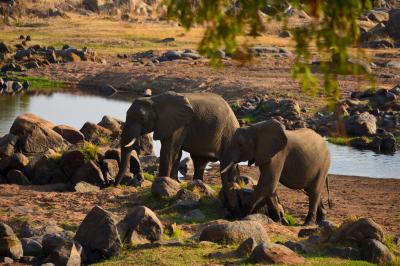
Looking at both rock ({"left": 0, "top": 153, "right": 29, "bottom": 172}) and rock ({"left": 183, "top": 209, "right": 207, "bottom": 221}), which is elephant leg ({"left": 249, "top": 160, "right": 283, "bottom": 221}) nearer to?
rock ({"left": 183, "top": 209, "right": 207, "bottom": 221})

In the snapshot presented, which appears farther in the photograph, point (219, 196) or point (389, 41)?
point (389, 41)

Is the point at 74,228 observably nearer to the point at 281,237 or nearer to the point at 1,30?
the point at 281,237

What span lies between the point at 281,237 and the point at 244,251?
2.52m

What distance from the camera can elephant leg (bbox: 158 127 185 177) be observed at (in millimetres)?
19922

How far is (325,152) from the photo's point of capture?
1884 centimetres

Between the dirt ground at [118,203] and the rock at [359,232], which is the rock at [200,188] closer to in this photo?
the dirt ground at [118,203]

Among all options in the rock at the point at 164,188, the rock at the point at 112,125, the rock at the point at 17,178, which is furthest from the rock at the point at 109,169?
the rock at the point at 112,125

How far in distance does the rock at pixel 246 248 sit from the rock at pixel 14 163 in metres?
7.90

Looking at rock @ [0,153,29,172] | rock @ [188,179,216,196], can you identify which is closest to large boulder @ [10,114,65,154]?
rock @ [0,153,29,172]

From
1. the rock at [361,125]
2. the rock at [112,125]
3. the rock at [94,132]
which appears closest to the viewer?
the rock at [94,132]

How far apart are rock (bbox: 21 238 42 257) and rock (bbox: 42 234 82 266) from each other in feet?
1.01

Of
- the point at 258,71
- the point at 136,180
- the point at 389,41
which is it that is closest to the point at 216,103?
the point at 136,180

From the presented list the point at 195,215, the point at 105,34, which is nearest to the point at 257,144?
the point at 195,215

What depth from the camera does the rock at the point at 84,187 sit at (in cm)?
1922
